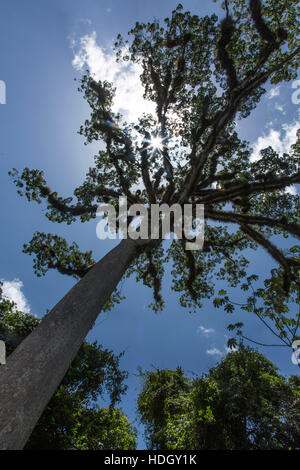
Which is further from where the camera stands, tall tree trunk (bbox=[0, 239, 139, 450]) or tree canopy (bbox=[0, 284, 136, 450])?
tree canopy (bbox=[0, 284, 136, 450])

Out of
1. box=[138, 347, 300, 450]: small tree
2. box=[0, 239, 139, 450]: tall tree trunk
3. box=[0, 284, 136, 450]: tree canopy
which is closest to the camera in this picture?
box=[0, 239, 139, 450]: tall tree trunk

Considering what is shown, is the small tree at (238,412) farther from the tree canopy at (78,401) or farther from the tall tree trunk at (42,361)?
the tall tree trunk at (42,361)

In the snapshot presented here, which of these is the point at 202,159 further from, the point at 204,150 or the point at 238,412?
the point at 238,412

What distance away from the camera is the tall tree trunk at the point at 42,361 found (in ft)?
7.16

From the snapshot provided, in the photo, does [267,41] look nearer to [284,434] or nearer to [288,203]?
[288,203]

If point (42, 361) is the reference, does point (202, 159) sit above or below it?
above

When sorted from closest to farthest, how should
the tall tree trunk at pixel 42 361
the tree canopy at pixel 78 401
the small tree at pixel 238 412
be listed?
1. the tall tree trunk at pixel 42 361
2. the small tree at pixel 238 412
3. the tree canopy at pixel 78 401

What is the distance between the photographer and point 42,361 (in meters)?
2.69

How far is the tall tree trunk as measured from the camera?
2.18 meters

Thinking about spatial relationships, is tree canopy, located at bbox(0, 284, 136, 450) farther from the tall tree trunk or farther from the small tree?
the tall tree trunk

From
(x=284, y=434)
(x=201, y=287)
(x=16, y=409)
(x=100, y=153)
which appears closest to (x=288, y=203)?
(x=201, y=287)

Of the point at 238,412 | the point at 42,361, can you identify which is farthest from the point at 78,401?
the point at 42,361

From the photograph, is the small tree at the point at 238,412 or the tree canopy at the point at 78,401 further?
the tree canopy at the point at 78,401

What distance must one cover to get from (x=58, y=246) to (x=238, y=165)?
1007cm
